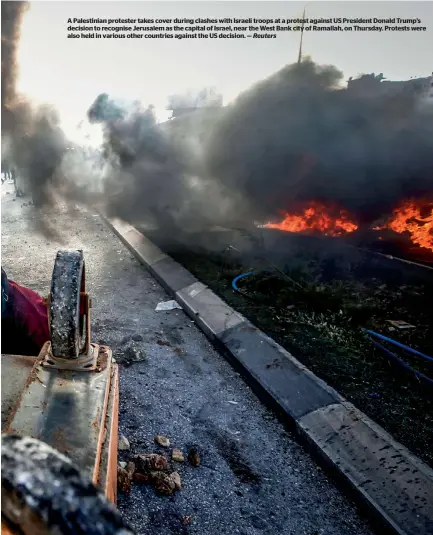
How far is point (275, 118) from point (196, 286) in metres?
7.97

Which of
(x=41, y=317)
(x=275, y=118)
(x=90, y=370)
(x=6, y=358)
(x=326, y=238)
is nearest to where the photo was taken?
(x=90, y=370)

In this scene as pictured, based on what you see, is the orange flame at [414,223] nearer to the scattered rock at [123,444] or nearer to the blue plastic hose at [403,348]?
the blue plastic hose at [403,348]

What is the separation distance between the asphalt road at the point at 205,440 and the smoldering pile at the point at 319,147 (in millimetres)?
7241

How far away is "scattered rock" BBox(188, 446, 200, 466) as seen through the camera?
8.47ft

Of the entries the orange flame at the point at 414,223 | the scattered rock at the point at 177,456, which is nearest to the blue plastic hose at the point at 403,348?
the scattered rock at the point at 177,456

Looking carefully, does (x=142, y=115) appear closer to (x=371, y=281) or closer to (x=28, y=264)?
(x=28, y=264)

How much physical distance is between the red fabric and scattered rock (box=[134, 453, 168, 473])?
1.22 metres

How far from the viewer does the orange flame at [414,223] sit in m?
8.16

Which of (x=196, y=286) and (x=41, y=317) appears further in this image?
(x=196, y=286)

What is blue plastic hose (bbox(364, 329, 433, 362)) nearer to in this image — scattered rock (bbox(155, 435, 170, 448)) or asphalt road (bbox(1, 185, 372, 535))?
asphalt road (bbox(1, 185, 372, 535))

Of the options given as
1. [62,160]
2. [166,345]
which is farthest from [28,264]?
[62,160]

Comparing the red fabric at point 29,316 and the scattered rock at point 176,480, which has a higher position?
the red fabric at point 29,316

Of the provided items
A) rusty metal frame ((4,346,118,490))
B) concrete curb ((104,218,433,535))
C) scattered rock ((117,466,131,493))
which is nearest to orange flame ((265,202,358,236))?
concrete curb ((104,218,433,535))

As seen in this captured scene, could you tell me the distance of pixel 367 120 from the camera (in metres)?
10.2
